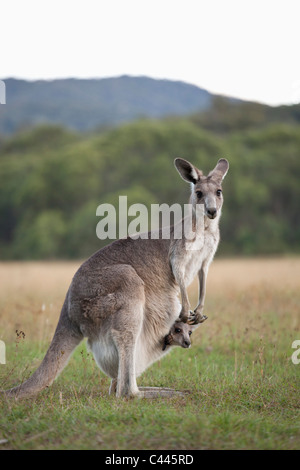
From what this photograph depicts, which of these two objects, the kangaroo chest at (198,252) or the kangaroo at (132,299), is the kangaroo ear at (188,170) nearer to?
the kangaroo at (132,299)

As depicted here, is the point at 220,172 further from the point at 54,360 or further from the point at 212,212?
the point at 54,360

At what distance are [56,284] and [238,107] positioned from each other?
1683 inches

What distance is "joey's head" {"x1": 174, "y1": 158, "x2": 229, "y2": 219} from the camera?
537 cm

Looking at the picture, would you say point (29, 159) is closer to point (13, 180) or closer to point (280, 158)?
point (13, 180)

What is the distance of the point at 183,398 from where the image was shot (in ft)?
16.6

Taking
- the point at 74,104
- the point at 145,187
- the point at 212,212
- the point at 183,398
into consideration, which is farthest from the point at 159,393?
the point at 74,104

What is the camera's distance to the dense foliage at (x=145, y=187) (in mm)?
34188

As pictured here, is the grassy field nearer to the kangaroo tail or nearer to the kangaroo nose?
the kangaroo tail

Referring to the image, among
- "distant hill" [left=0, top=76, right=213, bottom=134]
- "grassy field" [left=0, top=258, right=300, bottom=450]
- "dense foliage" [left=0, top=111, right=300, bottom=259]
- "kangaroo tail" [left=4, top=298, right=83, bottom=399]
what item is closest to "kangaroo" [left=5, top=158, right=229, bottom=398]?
"kangaroo tail" [left=4, top=298, right=83, bottom=399]

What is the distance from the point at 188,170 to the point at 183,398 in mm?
2083

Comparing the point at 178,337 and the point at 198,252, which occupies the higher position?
the point at 198,252

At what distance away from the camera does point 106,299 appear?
5.10 metres

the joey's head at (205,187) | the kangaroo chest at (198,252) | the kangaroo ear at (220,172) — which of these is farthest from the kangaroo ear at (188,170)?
the kangaroo chest at (198,252)

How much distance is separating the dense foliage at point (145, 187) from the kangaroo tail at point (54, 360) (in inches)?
1031
